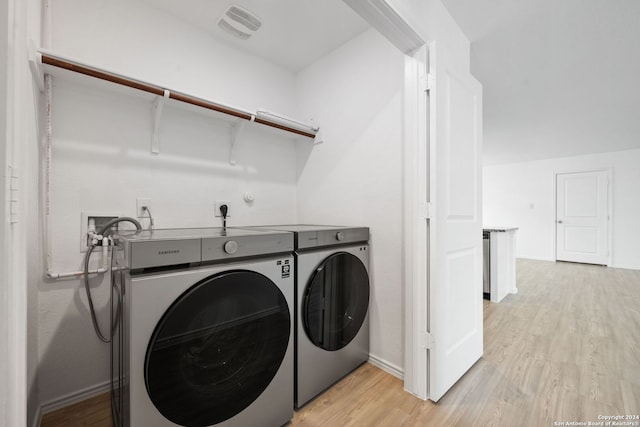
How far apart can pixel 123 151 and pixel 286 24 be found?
135 centimetres

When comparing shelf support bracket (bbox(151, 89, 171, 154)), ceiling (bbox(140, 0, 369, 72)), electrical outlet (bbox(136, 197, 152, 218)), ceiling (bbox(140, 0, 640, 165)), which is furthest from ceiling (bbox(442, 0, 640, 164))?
electrical outlet (bbox(136, 197, 152, 218))

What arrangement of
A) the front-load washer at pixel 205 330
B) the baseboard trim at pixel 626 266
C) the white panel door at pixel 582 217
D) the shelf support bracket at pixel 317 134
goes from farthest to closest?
the white panel door at pixel 582 217 < the baseboard trim at pixel 626 266 < the shelf support bracket at pixel 317 134 < the front-load washer at pixel 205 330

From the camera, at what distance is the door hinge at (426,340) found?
1.38 metres

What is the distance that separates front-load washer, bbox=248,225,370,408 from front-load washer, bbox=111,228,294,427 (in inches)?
4.1

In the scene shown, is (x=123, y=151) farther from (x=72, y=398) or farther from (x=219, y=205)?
(x=72, y=398)

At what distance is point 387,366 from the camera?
1.67 m

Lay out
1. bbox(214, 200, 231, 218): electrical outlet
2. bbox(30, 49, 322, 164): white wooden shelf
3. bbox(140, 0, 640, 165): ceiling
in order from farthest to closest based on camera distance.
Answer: bbox(214, 200, 231, 218): electrical outlet, bbox(140, 0, 640, 165): ceiling, bbox(30, 49, 322, 164): white wooden shelf

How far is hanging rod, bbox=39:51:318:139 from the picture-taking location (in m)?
1.16

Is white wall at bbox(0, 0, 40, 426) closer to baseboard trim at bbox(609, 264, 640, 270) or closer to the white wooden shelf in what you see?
the white wooden shelf

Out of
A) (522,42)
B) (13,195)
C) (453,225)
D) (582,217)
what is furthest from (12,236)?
(582,217)

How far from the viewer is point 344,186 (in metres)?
1.97

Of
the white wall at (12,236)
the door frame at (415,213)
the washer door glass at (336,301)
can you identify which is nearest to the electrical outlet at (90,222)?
the white wall at (12,236)

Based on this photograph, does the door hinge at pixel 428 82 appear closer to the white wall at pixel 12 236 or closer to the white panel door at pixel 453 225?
the white panel door at pixel 453 225

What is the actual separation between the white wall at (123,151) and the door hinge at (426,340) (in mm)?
1424
